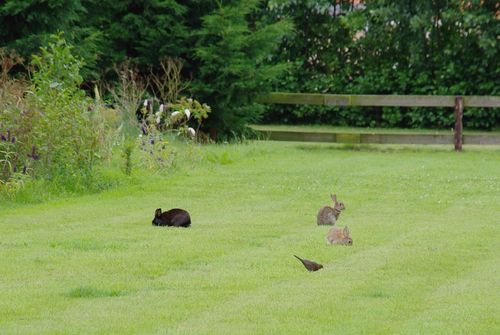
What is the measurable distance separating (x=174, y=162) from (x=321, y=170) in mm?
2434

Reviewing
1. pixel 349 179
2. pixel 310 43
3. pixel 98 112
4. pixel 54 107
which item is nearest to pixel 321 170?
pixel 349 179

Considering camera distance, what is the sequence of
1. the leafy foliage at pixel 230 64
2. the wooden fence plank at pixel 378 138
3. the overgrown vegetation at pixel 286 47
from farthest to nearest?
the leafy foliage at pixel 230 64, the overgrown vegetation at pixel 286 47, the wooden fence plank at pixel 378 138

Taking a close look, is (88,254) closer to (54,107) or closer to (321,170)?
(54,107)

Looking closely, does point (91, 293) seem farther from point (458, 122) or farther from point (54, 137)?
point (458, 122)

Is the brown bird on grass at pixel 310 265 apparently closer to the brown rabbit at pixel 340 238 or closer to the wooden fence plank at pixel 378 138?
the brown rabbit at pixel 340 238

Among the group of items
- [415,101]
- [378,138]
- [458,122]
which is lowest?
[378,138]

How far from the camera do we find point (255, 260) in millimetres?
9289

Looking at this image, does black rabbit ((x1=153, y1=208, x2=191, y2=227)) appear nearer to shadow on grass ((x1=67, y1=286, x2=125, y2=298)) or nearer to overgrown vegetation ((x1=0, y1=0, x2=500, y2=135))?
shadow on grass ((x1=67, y1=286, x2=125, y2=298))

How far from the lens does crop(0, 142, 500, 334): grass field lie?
23.3ft

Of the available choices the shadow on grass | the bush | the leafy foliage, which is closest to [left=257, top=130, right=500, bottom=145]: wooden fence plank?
the leafy foliage

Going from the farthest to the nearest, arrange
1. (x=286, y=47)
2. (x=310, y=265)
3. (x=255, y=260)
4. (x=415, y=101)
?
(x=286, y=47), (x=415, y=101), (x=255, y=260), (x=310, y=265)

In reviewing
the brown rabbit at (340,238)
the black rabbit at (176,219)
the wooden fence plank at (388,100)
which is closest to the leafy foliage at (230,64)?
the wooden fence plank at (388,100)

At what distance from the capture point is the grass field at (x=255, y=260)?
23.3ft

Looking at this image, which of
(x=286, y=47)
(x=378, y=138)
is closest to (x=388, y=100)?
(x=378, y=138)
